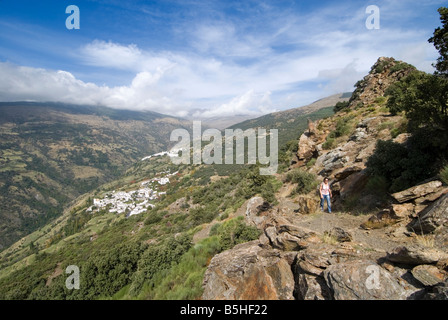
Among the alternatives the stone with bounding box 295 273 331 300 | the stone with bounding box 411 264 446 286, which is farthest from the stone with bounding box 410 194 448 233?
the stone with bounding box 295 273 331 300

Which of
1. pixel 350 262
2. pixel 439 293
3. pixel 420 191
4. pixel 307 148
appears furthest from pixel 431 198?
pixel 307 148

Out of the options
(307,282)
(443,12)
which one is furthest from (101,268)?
(443,12)

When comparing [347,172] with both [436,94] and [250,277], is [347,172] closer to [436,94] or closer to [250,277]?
[436,94]

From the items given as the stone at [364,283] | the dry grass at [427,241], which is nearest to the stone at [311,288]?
the stone at [364,283]

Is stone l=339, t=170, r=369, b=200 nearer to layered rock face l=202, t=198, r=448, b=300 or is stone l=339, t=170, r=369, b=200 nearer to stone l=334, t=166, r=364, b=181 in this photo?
stone l=334, t=166, r=364, b=181

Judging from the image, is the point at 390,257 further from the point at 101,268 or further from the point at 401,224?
the point at 101,268

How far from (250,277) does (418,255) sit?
3.79 metres

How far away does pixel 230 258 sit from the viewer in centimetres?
654

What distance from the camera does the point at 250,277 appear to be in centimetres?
572

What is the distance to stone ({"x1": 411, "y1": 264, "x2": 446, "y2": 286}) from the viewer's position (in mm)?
3355

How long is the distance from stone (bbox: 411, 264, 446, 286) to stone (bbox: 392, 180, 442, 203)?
12.2 feet

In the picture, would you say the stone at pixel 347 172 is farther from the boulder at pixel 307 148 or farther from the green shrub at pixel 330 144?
the boulder at pixel 307 148

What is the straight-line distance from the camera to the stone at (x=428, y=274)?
336 centimetres
